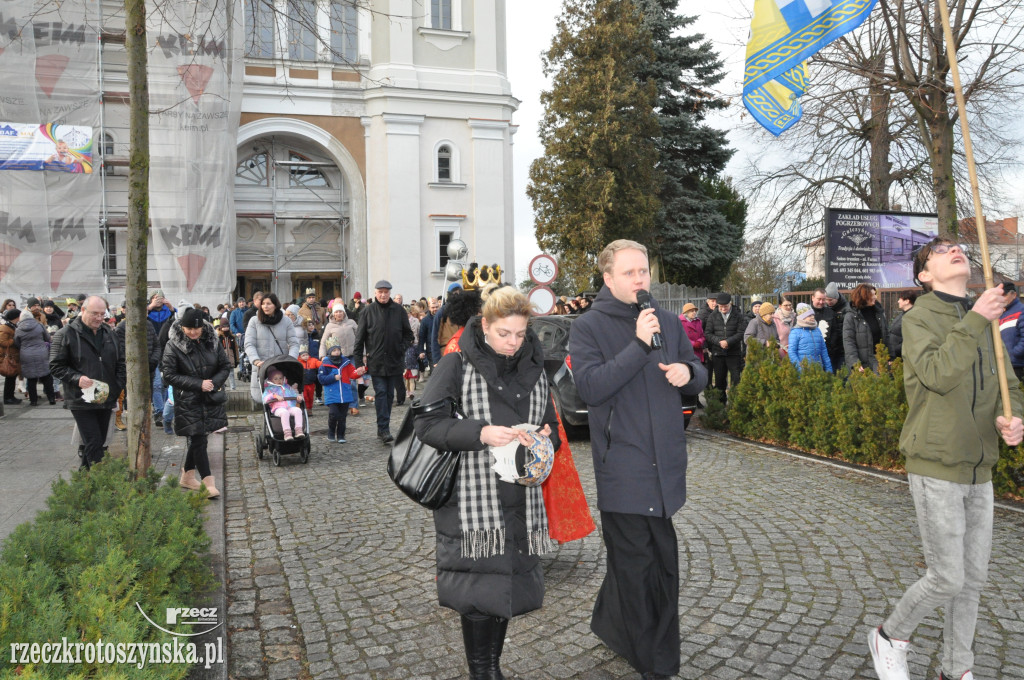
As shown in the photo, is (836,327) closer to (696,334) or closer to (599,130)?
(696,334)

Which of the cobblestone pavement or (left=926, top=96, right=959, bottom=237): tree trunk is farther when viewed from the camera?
(left=926, top=96, right=959, bottom=237): tree trunk

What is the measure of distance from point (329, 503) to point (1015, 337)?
7055 mm

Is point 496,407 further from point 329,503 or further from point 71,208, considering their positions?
point 71,208

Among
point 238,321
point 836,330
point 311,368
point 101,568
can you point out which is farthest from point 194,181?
point 101,568

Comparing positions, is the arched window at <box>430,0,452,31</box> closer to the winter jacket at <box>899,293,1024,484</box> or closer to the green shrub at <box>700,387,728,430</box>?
the green shrub at <box>700,387,728,430</box>

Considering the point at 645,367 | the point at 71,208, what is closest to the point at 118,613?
the point at 645,367

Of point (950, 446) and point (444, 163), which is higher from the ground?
point (444, 163)

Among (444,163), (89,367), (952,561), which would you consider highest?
(444,163)

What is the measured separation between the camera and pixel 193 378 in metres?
7.16

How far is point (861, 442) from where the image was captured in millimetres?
8594

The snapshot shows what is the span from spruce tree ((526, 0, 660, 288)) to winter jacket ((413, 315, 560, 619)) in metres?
28.0

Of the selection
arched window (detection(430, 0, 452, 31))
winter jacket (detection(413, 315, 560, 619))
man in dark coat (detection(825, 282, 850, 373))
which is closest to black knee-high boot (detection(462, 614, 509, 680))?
winter jacket (detection(413, 315, 560, 619))

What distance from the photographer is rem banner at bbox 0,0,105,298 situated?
82.3ft

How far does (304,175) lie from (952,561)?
34064 millimetres
